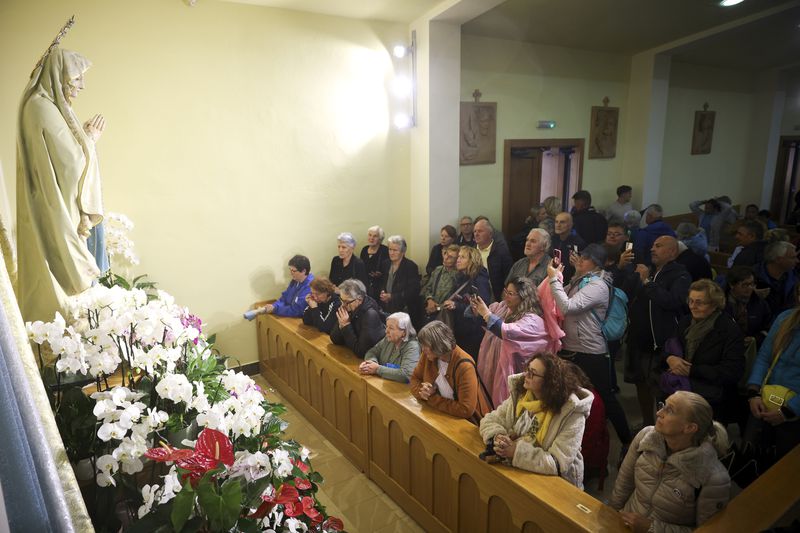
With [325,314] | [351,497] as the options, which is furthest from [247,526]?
[325,314]

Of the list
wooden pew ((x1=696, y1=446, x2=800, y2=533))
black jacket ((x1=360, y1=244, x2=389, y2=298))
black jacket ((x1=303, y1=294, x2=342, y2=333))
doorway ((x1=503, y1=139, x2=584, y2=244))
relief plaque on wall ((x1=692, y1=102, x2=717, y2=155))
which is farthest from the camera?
relief plaque on wall ((x1=692, y1=102, x2=717, y2=155))

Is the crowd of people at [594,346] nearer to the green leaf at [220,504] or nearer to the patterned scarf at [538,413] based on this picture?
the patterned scarf at [538,413]

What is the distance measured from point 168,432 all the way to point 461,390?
65.2 inches

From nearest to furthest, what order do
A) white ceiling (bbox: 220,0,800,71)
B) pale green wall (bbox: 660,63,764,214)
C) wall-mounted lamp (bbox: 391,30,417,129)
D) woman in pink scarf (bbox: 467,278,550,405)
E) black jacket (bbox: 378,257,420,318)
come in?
woman in pink scarf (bbox: 467,278,550,405)
black jacket (bbox: 378,257,420,318)
white ceiling (bbox: 220,0,800,71)
wall-mounted lamp (bbox: 391,30,417,129)
pale green wall (bbox: 660,63,764,214)

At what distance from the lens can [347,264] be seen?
16.2 feet

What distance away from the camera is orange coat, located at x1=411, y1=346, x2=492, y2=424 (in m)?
2.81

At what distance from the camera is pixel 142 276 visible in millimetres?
4266

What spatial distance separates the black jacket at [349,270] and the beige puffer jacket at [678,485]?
3244 millimetres

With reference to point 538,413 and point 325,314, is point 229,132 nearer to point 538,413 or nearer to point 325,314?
point 325,314

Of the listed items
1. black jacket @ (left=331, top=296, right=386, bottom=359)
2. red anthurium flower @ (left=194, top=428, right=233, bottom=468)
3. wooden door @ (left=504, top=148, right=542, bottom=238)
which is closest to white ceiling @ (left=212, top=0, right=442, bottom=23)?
A: wooden door @ (left=504, top=148, right=542, bottom=238)

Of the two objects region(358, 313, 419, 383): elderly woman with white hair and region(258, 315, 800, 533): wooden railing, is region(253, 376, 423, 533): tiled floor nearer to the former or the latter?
region(258, 315, 800, 533): wooden railing

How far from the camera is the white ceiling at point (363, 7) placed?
452cm

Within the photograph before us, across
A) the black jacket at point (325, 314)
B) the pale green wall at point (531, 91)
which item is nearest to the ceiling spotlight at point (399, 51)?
the pale green wall at point (531, 91)

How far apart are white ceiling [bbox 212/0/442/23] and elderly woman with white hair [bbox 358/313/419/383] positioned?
3.10 m
